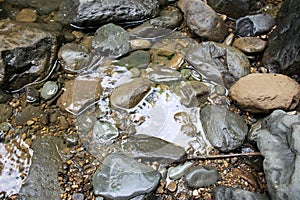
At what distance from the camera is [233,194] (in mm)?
2074

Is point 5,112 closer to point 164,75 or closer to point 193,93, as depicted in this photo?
point 164,75

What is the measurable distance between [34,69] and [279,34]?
1.65 m

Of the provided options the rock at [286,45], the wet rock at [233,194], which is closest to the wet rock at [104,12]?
the rock at [286,45]

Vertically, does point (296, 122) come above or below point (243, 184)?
above

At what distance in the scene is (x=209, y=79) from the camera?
2668 mm

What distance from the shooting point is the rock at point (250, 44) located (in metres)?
2.74

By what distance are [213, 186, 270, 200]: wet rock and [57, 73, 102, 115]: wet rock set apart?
38.3 inches

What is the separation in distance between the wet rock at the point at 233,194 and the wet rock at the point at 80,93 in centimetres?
97

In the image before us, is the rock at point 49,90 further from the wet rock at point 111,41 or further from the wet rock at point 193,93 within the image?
the wet rock at point 193,93

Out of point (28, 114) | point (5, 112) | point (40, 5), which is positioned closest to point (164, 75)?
point (28, 114)

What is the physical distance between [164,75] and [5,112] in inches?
41.3

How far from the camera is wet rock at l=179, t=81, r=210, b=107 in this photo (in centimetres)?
255

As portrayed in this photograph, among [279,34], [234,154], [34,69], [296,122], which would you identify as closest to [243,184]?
[234,154]

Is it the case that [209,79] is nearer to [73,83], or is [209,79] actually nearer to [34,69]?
[73,83]
